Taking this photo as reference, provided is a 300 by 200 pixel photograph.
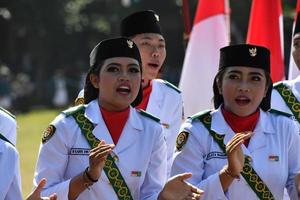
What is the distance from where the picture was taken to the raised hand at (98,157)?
492 cm

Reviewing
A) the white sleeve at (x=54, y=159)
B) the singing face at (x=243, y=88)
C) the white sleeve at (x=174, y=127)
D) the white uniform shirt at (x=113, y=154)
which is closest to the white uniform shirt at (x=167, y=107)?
the white sleeve at (x=174, y=127)

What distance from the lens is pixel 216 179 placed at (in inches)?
204

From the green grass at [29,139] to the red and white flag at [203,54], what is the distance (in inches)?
139

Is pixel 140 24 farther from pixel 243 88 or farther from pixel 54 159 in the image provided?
pixel 54 159

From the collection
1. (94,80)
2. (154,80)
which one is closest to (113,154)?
(94,80)

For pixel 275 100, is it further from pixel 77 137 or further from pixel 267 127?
pixel 77 137

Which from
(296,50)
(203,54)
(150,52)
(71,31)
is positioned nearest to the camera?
(296,50)

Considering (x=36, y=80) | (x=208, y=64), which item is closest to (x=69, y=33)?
(x=36, y=80)

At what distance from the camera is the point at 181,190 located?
4.97 meters

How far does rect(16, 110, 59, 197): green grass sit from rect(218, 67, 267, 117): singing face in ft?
21.7

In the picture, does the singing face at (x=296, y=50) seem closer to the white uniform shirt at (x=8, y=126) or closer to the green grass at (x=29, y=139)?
the white uniform shirt at (x=8, y=126)

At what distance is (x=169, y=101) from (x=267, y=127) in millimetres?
1759

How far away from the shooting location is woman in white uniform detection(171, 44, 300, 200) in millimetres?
5355

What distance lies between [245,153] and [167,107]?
1.89 meters
